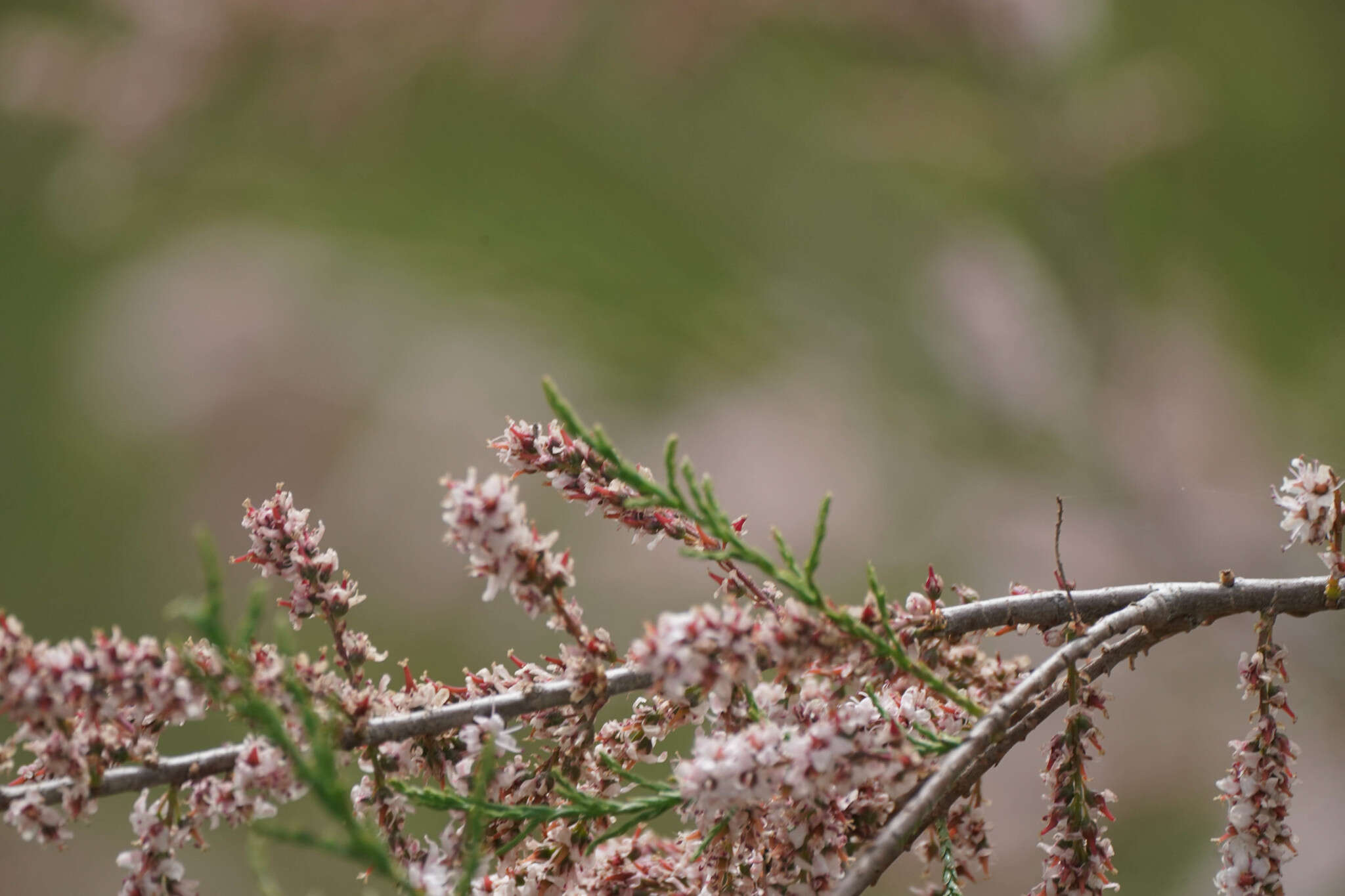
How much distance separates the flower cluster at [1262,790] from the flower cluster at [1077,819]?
0.06m

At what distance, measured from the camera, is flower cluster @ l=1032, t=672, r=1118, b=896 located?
396 mm

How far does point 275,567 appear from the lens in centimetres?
42

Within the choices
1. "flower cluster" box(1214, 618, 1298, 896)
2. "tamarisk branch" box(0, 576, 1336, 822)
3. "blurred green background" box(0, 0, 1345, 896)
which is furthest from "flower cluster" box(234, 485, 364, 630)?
"blurred green background" box(0, 0, 1345, 896)

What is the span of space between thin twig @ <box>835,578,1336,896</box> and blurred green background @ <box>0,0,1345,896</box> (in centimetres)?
129

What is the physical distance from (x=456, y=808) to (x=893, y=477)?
168cm

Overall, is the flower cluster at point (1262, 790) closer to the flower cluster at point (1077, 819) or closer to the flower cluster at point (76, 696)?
the flower cluster at point (1077, 819)

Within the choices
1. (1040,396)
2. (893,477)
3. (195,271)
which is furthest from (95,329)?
(1040,396)

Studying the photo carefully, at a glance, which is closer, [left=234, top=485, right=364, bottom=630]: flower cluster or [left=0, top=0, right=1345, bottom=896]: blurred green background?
[left=234, top=485, right=364, bottom=630]: flower cluster

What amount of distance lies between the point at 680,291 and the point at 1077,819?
1827 millimetres

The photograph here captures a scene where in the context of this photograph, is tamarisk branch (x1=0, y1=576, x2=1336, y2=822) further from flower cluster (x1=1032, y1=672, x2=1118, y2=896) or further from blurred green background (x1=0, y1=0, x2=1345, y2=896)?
blurred green background (x1=0, y1=0, x2=1345, y2=896)

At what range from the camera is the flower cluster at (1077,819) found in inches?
15.6

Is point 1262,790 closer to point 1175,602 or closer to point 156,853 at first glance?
point 1175,602

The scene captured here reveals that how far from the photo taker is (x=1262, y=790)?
421 mm

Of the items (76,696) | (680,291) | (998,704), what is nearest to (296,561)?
(76,696)
